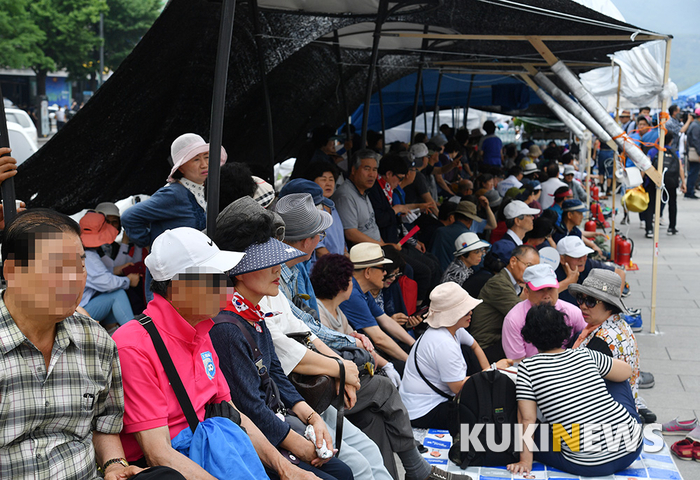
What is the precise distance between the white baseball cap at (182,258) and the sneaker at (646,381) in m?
4.63

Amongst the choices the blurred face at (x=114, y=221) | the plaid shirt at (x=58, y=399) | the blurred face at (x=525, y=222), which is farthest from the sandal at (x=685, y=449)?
the blurred face at (x=114, y=221)

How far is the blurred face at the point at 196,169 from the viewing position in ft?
Answer: 13.0

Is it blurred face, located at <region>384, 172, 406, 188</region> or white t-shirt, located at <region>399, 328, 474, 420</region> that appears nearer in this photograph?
white t-shirt, located at <region>399, 328, 474, 420</region>

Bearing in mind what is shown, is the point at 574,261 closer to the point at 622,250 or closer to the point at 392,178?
the point at 392,178

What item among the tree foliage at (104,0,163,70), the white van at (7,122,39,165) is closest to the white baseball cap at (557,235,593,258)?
the white van at (7,122,39,165)

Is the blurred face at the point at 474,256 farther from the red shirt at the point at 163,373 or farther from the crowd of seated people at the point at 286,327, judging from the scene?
the red shirt at the point at 163,373

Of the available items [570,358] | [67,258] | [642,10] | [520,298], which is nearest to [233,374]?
[67,258]

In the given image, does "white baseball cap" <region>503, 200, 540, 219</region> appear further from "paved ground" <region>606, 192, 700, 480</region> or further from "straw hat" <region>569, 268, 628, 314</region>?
"straw hat" <region>569, 268, 628, 314</region>

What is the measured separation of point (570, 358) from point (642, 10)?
12.5 ft

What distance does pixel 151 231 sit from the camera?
4020 mm

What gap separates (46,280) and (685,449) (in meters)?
4.25

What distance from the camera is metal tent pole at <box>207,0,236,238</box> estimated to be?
2.97 meters

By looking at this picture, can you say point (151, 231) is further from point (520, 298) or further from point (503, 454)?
point (520, 298)

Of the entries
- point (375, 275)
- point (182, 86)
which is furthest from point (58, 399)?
point (182, 86)
